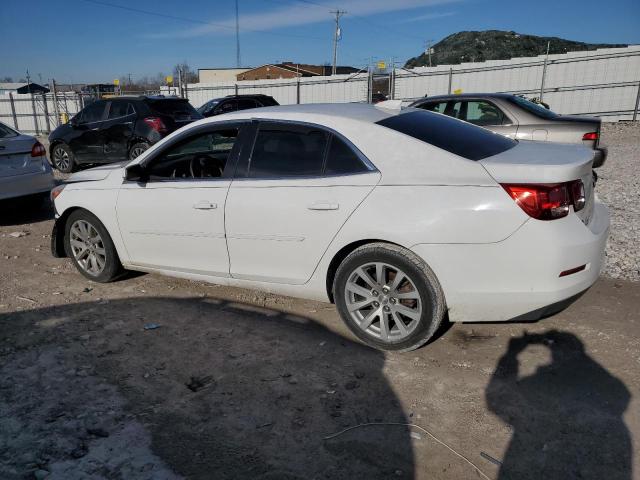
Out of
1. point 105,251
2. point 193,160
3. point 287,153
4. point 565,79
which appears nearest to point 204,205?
point 287,153

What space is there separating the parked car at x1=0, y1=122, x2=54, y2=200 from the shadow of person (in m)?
6.63

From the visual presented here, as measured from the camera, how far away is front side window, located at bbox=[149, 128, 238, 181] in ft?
14.6

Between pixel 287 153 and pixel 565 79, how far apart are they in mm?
20549

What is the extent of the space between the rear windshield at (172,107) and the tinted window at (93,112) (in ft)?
4.28

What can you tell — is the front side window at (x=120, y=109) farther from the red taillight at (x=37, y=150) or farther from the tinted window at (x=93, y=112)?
the red taillight at (x=37, y=150)

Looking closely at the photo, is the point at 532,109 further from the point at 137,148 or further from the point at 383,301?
the point at 137,148

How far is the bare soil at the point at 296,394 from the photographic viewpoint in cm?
248

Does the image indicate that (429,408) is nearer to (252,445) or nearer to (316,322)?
(252,445)

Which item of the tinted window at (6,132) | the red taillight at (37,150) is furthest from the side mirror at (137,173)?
the tinted window at (6,132)

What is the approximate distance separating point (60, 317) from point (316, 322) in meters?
2.10

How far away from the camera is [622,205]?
23.0 ft

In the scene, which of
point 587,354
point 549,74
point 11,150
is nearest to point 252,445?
point 587,354

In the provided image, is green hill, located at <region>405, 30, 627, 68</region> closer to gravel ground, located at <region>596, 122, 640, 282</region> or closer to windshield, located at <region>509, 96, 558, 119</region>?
gravel ground, located at <region>596, 122, 640, 282</region>

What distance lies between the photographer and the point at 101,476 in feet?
7.84
